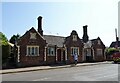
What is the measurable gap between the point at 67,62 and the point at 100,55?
11.4m

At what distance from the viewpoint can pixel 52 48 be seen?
3706 cm

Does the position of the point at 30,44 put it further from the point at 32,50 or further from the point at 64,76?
the point at 64,76

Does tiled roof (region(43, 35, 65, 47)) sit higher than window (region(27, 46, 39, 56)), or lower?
higher

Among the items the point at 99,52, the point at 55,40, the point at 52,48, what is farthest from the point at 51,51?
the point at 99,52

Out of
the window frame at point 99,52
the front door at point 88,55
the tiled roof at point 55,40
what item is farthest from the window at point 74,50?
the window frame at point 99,52

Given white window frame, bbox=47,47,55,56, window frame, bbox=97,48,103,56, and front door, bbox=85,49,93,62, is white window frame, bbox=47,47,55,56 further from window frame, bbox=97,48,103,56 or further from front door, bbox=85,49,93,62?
A: window frame, bbox=97,48,103,56

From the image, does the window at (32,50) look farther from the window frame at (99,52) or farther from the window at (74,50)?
the window frame at (99,52)

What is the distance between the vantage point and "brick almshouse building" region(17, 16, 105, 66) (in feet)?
108

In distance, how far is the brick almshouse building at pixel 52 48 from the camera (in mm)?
33000

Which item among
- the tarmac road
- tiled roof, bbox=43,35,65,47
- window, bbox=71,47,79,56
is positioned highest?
tiled roof, bbox=43,35,65,47

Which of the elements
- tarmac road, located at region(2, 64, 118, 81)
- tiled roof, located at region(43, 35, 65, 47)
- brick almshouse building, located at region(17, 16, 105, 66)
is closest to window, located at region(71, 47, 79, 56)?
brick almshouse building, located at region(17, 16, 105, 66)

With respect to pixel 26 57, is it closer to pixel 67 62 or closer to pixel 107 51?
pixel 67 62

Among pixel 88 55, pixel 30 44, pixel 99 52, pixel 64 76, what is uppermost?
pixel 30 44

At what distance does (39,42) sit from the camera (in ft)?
114
